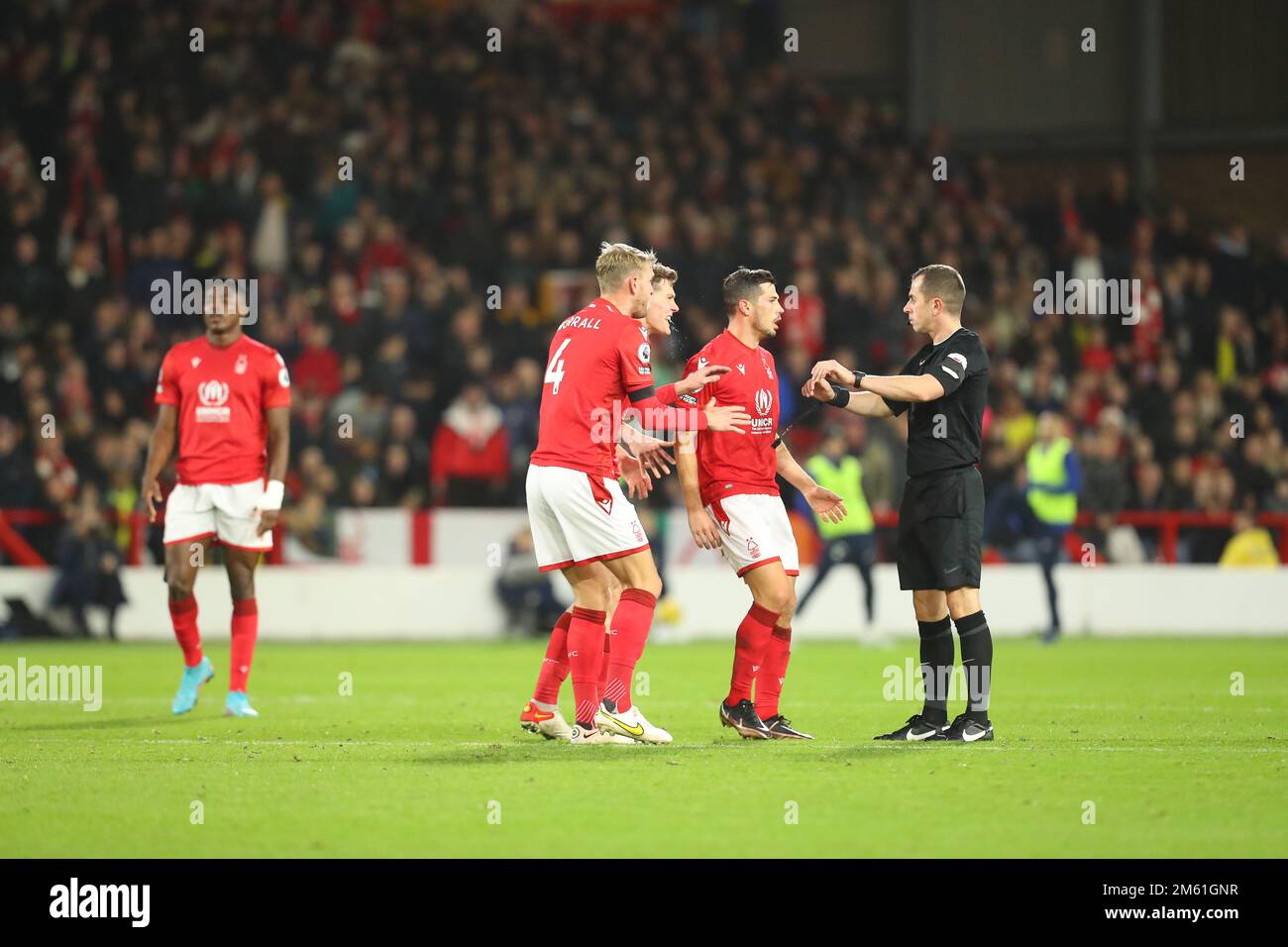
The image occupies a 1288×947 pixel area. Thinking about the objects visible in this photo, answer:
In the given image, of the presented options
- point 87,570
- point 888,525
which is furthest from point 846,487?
point 87,570

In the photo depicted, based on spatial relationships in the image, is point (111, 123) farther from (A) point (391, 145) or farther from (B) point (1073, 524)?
(B) point (1073, 524)

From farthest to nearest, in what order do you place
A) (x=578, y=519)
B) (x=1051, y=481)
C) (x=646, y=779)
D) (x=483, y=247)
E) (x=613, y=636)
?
1. (x=483, y=247)
2. (x=1051, y=481)
3. (x=613, y=636)
4. (x=578, y=519)
5. (x=646, y=779)

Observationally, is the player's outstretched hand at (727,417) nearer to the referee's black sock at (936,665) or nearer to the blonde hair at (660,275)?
the blonde hair at (660,275)

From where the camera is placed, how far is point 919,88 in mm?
28625

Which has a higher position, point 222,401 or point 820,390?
point 222,401

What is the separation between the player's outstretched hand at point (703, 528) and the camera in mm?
9078

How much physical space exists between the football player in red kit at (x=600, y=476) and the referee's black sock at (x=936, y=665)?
144cm

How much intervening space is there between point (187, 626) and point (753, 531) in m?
3.78

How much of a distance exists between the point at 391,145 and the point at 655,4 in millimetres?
7655

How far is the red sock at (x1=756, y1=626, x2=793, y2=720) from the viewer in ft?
31.1

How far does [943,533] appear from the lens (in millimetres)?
9227

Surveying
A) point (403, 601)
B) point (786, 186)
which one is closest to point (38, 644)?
point (403, 601)

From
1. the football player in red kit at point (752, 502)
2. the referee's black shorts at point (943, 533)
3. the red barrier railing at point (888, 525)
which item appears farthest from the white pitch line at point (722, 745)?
the red barrier railing at point (888, 525)

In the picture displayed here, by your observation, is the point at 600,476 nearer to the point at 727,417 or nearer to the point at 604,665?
the point at 727,417
